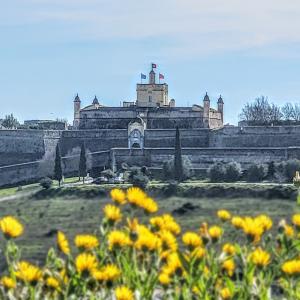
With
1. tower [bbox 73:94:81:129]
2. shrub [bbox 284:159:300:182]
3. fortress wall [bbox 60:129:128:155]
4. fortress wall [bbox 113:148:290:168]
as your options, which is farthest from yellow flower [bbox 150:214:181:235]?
tower [bbox 73:94:81:129]

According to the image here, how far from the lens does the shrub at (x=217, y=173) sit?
93.4ft

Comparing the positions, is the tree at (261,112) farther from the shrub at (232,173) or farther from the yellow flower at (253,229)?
the yellow flower at (253,229)

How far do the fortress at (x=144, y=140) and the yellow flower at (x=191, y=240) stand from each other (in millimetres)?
29244

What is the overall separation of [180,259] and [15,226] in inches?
17.0

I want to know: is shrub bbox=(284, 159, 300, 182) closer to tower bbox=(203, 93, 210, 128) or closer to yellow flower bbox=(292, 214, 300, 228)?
tower bbox=(203, 93, 210, 128)

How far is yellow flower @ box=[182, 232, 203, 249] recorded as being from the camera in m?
2.03

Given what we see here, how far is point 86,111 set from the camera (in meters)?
39.0

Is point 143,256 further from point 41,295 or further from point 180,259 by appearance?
point 41,295

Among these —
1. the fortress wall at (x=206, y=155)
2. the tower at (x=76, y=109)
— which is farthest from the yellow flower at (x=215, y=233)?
the tower at (x=76, y=109)

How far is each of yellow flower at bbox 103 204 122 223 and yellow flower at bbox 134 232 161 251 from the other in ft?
0.28

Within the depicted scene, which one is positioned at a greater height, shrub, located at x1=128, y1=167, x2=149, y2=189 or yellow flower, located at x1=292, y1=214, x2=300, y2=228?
yellow flower, located at x1=292, y1=214, x2=300, y2=228

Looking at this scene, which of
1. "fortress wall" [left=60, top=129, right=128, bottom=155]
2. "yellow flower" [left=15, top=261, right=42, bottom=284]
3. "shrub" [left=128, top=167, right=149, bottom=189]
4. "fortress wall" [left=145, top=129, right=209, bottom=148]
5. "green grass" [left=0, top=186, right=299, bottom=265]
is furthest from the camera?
"fortress wall" [left=60, top=129, right=128, bottom=155]

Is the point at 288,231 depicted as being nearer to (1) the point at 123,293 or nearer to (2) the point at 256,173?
(1) the point at 123,293

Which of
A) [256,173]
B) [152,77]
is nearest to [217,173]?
[256,173]
